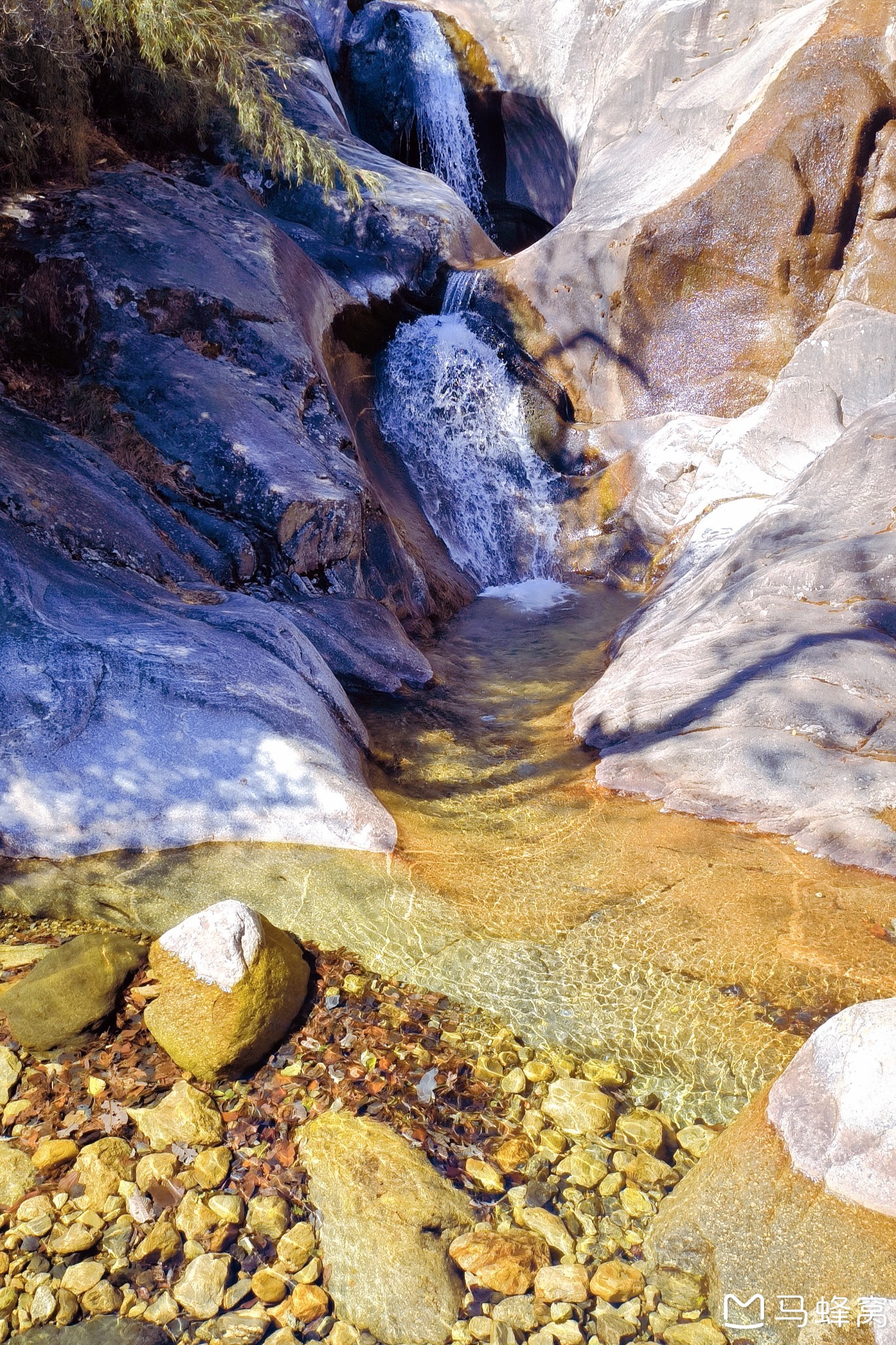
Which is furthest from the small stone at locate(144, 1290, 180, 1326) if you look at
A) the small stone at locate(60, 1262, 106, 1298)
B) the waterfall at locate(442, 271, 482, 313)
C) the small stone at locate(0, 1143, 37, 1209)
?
the waterfall at locate(442, 271, 482, 313)

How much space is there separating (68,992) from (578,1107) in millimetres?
1600

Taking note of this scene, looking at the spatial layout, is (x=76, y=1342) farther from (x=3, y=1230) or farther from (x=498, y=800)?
(x=498, y=800)

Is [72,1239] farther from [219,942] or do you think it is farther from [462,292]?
[462,292]

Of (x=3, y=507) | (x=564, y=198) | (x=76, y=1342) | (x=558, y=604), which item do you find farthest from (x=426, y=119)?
(x=76, y=1342)

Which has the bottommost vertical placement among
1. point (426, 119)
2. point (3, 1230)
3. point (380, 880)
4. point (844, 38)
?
point (380, 880)

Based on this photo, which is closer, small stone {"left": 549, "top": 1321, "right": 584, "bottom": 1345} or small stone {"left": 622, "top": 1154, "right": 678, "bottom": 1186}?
small stone {"left": 549, "top": 1321, "right": 584, "bottom": 1345}

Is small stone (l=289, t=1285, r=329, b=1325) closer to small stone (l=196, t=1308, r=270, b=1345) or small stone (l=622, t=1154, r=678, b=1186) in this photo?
small stone (l=196, t=1308, r=270, b=1345)

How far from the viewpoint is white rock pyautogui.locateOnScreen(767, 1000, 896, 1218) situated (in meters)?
2.02

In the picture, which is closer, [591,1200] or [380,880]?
[591,1200]

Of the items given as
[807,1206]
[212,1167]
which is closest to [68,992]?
[212,1167]

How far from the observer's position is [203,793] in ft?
12.2

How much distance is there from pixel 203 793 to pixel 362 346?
6.66m

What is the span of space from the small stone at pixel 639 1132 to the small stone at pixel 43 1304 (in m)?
1.44

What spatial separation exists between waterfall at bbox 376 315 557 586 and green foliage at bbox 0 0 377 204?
8.94 feet
